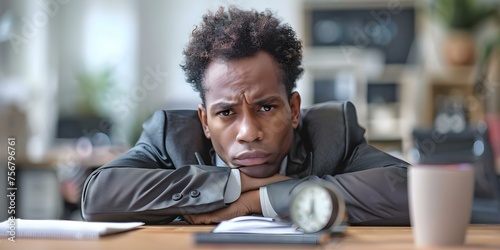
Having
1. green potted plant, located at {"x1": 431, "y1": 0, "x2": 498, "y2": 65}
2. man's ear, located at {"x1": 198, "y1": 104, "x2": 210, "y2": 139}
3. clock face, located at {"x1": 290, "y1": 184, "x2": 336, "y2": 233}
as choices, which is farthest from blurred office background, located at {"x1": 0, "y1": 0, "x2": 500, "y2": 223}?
clock face, located at {"x1": 290, "y1": 184, "x2": 336, "y2": 233}

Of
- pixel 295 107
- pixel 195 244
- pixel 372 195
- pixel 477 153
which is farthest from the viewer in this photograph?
pixel 477 153

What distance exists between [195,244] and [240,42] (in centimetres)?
56

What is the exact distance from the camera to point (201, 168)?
1477mm

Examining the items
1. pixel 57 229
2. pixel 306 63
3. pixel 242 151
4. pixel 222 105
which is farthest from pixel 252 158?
pixel 306 63

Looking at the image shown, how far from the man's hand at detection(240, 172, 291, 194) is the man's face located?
0.02 metres

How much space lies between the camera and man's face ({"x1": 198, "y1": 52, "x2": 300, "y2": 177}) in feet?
4.93

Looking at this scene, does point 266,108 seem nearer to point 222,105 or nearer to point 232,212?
Answer: point 222,105

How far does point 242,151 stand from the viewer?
4.95ft

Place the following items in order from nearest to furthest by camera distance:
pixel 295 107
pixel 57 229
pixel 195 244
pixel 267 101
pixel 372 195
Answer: pixel 195 244 < pixel 57 229 < pixel 372 195 < pixel 267 101 < pixel 295 107

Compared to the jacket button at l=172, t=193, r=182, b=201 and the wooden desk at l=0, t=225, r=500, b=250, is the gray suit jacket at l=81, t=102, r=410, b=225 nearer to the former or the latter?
the jacket button at l=172, t=193, r=182, b=201

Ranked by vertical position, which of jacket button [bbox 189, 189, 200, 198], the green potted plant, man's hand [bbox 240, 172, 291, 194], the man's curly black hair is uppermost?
the green potted plant

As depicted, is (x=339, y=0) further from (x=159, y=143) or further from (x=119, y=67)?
(x=159, y=143)

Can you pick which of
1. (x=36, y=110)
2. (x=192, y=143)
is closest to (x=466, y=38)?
(x=36, y=110)

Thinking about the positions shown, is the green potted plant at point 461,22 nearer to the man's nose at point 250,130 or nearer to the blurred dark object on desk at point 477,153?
the blurred dark object on desk at point 477,153
